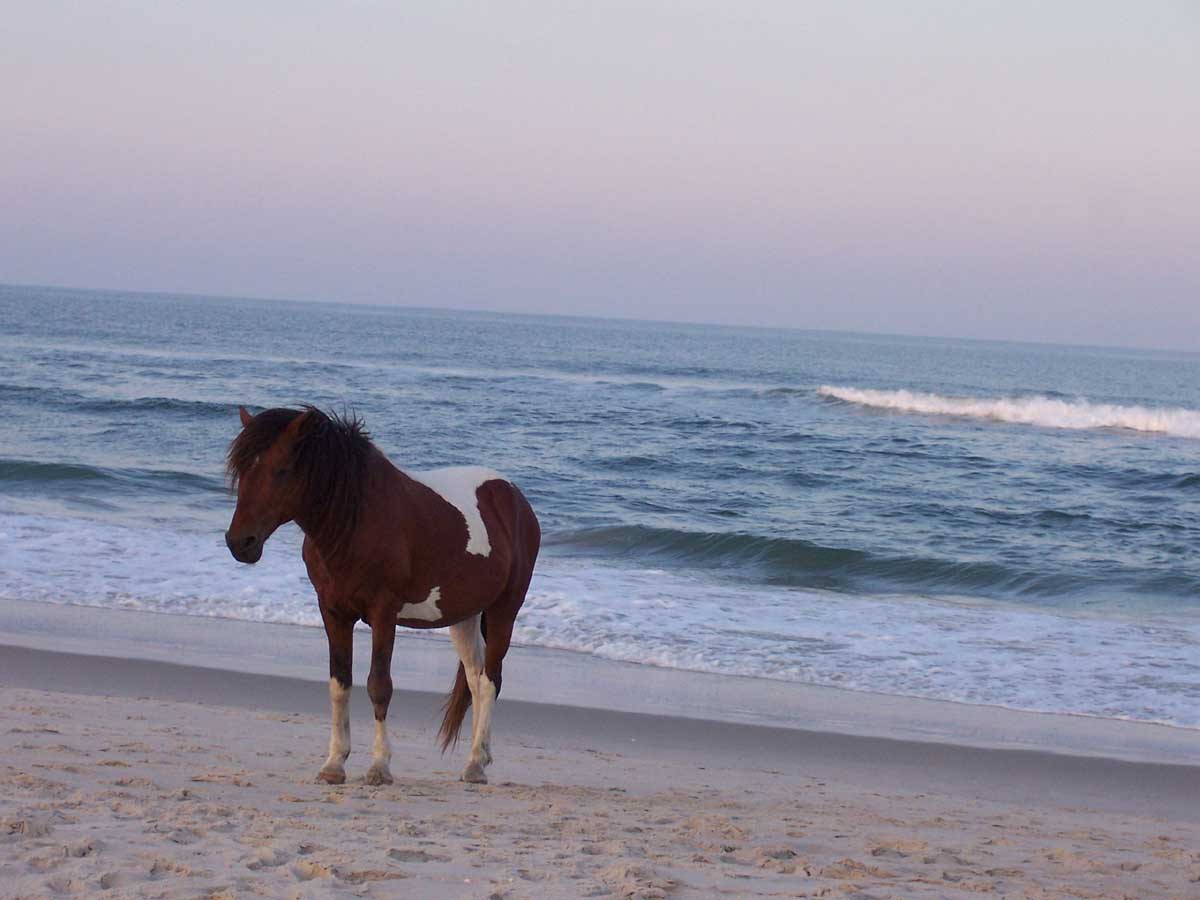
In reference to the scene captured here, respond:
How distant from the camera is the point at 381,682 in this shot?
15.8ft

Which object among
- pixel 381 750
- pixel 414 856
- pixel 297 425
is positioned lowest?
pixel 381 750

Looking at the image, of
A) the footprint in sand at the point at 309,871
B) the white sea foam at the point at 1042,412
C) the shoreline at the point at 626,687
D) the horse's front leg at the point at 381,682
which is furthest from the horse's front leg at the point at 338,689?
the white sea foam at the point at 1042,412

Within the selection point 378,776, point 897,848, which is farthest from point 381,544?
point 897,848

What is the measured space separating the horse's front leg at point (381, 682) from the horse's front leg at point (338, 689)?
0.33ft

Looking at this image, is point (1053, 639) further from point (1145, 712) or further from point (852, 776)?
point (852, 776)

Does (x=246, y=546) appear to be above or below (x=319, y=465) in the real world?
below

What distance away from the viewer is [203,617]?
8.87m

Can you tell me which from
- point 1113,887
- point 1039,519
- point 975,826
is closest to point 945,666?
point 975,826

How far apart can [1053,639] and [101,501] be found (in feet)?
35.3

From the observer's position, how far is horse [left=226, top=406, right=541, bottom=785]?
4457 mm

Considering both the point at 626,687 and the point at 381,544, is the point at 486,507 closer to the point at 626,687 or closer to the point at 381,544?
the point at 381,544

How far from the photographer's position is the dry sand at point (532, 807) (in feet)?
11.5

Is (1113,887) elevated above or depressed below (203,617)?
above

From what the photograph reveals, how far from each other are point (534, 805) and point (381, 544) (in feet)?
3.82
